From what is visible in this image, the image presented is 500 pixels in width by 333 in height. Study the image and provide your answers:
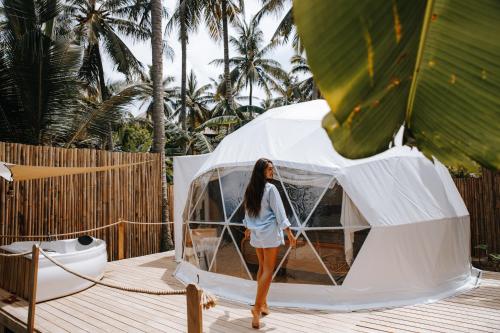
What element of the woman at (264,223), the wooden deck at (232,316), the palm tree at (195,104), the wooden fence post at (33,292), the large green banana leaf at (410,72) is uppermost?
the palm tree at (195,104)

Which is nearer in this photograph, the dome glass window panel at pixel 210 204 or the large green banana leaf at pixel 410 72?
the large green banana leaf at pixel 410 72

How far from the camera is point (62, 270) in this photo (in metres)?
4.88

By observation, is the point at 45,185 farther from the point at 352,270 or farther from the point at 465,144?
the point at 465,144

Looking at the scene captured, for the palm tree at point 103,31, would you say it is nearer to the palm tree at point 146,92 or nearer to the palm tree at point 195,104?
the palm tree at point 146,92

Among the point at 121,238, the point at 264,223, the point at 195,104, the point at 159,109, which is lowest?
the point at 121,238

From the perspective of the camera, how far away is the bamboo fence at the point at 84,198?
6.10 meters

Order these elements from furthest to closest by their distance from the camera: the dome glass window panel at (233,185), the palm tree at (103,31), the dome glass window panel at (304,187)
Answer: the palm tree at (103,31) < the dome glass window panel at (233,185) < the dome glass window panel at (304,187)

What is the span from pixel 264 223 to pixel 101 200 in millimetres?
4731

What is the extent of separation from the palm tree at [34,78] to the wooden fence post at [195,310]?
6.98 meters

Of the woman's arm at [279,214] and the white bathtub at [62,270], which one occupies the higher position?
the woman's arm at [279,214]

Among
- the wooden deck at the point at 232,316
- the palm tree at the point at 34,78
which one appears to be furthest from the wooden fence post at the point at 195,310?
the palm tree at the point at 34,78

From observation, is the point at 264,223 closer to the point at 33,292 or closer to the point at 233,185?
the point at 233,185

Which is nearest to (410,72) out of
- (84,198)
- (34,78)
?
(84,198)

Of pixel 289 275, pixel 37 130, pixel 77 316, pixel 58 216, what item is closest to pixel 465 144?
pixel 289 275
